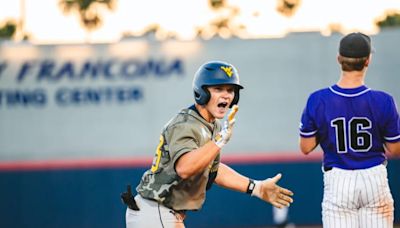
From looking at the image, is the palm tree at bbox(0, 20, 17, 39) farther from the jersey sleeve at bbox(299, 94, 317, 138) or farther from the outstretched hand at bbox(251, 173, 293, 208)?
the outstretched hand at bbox(251, 173, 293, 208)

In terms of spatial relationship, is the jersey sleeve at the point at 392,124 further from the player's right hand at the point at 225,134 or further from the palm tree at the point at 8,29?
the palm tree at the point at 8,29

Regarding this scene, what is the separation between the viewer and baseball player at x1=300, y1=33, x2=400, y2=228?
22.9 feet

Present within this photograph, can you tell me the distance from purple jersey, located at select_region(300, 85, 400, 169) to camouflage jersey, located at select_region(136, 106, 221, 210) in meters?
0.79

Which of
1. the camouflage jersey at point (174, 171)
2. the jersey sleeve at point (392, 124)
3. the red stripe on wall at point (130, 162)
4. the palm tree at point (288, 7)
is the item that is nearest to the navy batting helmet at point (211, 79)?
the camouflage jersey at point (174, 171)

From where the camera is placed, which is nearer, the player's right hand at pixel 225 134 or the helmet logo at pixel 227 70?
the player's right hand at pixel 225 134

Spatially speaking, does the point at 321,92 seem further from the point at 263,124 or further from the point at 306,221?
the point at 263,124

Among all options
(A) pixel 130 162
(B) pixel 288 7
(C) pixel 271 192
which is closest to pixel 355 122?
(C) pixel 271 192

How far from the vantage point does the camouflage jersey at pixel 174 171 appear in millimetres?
6426

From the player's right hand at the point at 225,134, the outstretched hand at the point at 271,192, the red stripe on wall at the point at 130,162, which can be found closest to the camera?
the player's right hand at the point at 225,134

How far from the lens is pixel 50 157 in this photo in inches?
854

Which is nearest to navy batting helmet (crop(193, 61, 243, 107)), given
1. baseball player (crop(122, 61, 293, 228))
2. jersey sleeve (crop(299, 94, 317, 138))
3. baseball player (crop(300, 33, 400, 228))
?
baseball player (crop(122, 61, 293, 228))

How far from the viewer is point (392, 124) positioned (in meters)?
7.01

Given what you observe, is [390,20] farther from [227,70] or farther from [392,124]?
[227,70]

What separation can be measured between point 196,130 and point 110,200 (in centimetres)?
1308
